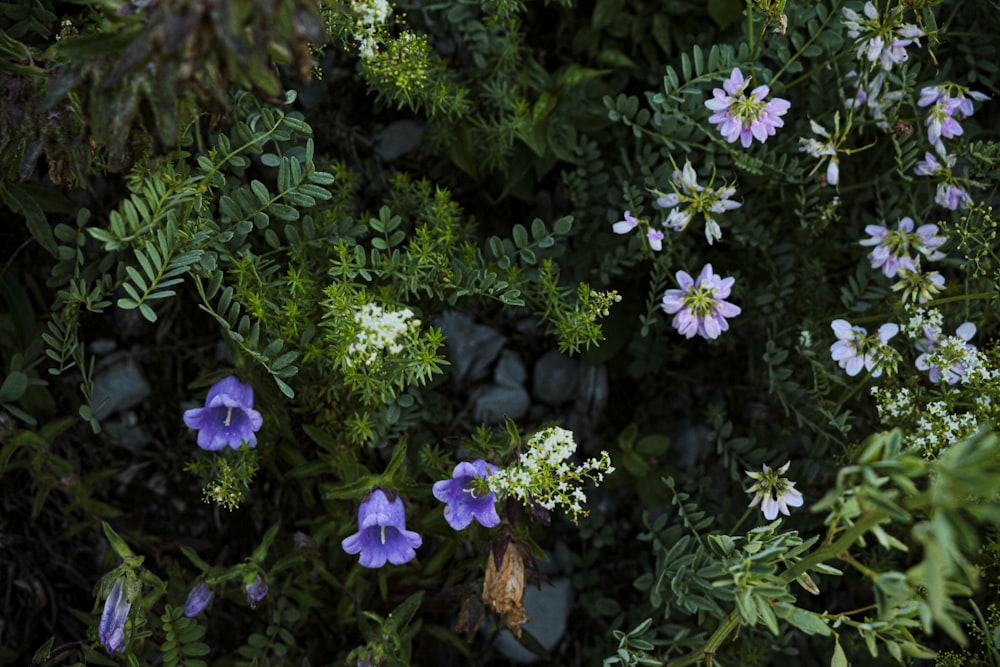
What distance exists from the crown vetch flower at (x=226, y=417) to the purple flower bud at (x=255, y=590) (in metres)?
0.33

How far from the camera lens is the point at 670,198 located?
2146 mm

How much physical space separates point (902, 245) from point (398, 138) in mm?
1527

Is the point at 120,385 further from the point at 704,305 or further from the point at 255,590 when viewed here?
the point at 704,305

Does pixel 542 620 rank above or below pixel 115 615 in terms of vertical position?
below

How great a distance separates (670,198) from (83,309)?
1.68m

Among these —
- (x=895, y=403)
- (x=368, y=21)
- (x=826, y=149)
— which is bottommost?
(x=895, y=403)

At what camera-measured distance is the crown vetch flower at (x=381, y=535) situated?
6.25 ft

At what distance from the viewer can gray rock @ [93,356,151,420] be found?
2.64 metres

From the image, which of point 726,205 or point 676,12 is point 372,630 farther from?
point 676,12

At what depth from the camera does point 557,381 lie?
286 centimetres

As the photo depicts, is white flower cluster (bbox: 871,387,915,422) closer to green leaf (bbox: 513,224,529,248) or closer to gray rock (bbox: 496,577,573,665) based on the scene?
green leaf (bbox: 513,224,529,248)

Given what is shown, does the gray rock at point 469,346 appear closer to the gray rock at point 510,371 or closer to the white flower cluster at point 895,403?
the gray rock at point 510,371

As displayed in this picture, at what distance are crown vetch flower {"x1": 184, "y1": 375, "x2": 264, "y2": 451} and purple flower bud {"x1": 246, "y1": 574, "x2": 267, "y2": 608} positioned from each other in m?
0.33

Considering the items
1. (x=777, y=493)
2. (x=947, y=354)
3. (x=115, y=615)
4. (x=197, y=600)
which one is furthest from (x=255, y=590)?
(x=947, y=354)
